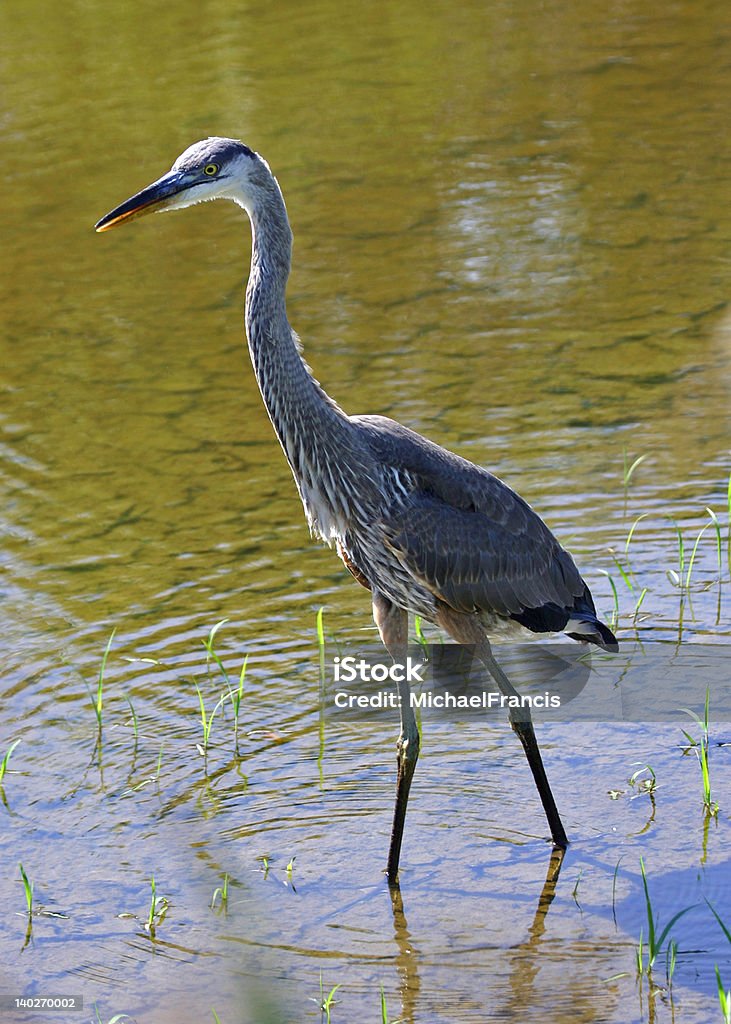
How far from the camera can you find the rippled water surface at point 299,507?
209 inches

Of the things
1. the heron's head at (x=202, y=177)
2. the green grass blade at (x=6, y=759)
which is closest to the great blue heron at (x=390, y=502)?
the heron's head at (x=202, y=177)

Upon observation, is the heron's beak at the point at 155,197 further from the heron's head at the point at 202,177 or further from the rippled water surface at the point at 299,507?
the rippled water surface at the point at 299,507

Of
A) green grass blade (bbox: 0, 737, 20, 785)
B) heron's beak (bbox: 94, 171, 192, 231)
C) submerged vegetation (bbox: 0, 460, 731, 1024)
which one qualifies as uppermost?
heron's beak (bbox: 94, 171, 192, 231)

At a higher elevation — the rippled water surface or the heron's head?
the heron's head

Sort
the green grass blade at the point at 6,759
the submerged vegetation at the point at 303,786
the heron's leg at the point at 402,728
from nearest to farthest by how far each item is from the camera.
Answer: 1. the submerged vegetation at the point at 303,786
2. the heron's leg at the point at 402,728
3. the green grass blade at the point at 6,759

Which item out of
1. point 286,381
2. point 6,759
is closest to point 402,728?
point 286,381

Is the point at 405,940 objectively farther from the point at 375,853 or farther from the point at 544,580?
the point at 544,580

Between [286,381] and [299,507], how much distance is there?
3.15 meters

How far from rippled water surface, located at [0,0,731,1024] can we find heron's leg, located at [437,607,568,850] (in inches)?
5.4

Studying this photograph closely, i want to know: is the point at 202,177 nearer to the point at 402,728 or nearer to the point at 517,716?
A: the point at 402,728

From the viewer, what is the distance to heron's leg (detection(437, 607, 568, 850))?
5.69 meters

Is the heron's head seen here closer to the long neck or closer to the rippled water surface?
the long neck

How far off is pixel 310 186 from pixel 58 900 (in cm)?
958

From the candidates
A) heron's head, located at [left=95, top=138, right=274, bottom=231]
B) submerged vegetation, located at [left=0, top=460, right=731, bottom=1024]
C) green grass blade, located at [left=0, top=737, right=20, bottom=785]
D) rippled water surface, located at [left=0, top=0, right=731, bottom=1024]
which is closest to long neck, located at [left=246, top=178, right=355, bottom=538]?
heron's head, located at [left=95, top=138, right=274, bottom=231]
